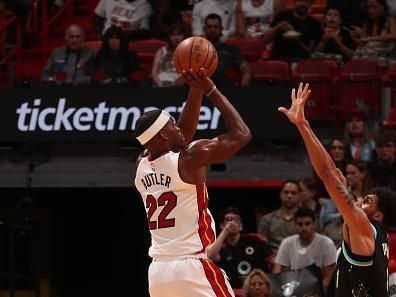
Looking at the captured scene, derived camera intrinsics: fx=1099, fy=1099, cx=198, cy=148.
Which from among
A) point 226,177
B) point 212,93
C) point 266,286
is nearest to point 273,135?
point 226,177

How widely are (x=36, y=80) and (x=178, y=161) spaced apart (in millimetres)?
6571

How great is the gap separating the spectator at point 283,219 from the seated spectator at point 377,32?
279 centimetres

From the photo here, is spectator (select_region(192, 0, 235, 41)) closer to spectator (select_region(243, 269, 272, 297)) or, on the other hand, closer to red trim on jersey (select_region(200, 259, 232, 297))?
spectator (select_region(243, 269, 272, 297))

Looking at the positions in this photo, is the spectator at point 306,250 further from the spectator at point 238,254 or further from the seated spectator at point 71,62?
the seated spectator at point 71,62

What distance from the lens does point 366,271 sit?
614 centimetres

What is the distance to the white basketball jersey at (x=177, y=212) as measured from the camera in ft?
22.5

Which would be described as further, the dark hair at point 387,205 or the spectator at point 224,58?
the spectator at point 224,58

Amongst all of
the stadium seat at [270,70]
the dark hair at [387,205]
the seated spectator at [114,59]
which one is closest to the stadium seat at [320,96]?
the stadium seat at [270,70]

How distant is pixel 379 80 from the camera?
12.1 meters

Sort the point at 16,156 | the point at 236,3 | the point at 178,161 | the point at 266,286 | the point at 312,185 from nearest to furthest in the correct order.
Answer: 1. the point at 178,161
2. the point at 266,286
3. the point at 312,185
4. the point at 16,156
5. the point at 236,3

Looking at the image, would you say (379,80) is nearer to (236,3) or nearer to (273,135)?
(273,135)

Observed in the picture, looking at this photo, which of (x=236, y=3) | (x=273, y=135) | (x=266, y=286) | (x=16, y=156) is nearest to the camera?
(x=266, y=286)

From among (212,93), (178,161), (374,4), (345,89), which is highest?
(374,4)

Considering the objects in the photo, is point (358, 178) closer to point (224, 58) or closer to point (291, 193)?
point (291, 193)
